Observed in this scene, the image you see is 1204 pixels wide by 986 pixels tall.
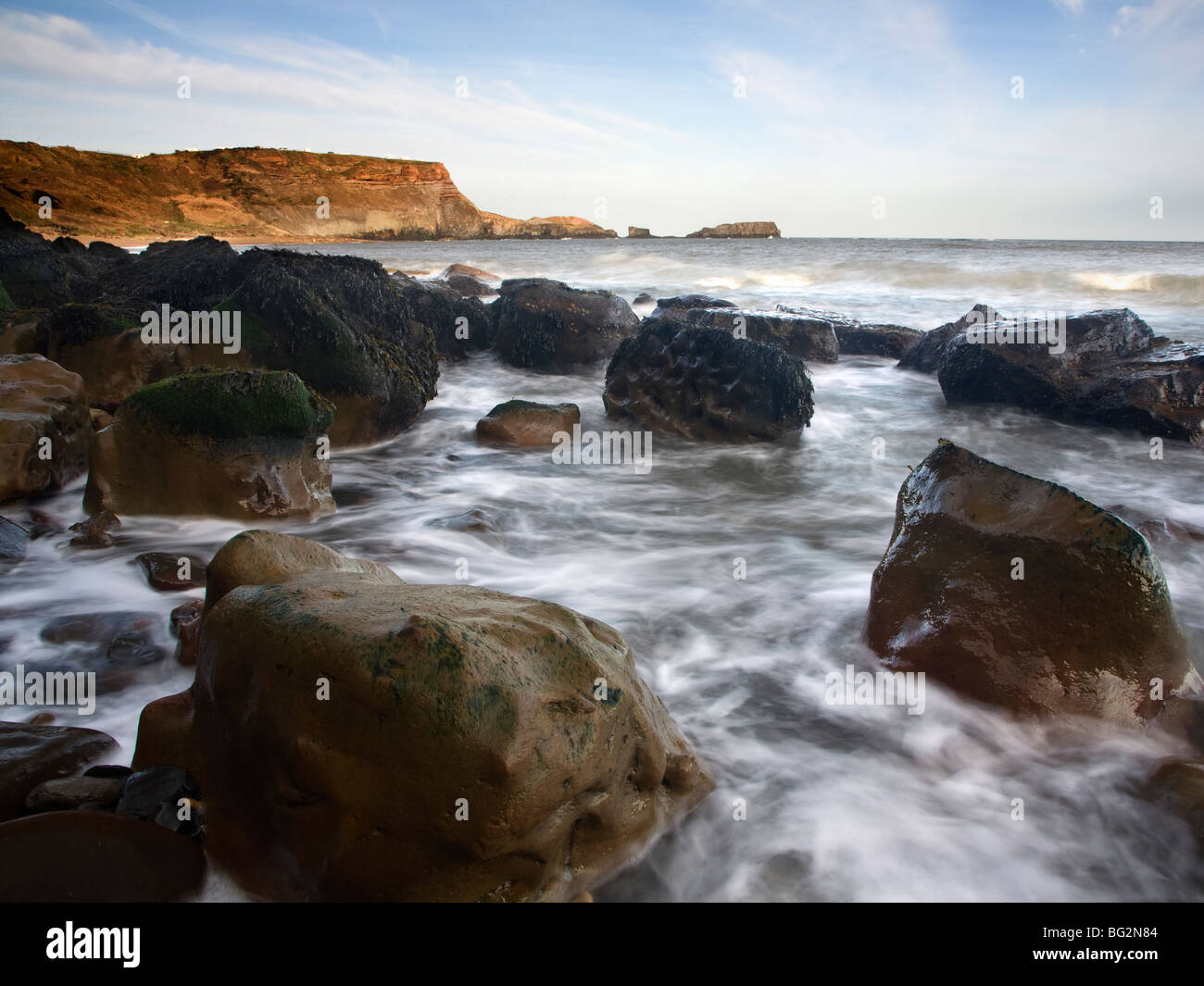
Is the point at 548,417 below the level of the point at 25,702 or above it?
above

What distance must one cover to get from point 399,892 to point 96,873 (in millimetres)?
717

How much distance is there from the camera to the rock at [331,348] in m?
6.45

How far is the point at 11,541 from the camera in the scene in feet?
13.9

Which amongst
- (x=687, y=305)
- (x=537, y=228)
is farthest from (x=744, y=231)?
(x=687, y=305)

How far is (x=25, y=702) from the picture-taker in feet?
9.68

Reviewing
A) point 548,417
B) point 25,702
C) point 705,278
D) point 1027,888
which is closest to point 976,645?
point 1027,888

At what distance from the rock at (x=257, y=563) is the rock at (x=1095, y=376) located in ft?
24.2

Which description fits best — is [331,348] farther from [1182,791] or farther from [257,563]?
[1182,791]

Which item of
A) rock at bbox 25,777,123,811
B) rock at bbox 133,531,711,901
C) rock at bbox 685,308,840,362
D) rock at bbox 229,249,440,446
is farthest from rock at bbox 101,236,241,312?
rock at bbox 133,531,711,901

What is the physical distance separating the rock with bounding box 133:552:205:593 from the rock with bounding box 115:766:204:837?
1.78 meters

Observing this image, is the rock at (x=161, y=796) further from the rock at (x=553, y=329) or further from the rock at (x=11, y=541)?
the rock at (x=553, y=329)

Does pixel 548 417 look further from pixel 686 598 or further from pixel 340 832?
pixel 340 832

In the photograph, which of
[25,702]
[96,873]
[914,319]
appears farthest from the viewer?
[914,319]

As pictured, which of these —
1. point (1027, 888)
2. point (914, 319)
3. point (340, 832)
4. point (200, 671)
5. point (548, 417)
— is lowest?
point (1027, 888)
